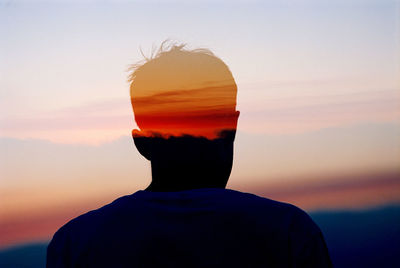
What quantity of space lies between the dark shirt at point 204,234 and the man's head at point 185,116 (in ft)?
0.31

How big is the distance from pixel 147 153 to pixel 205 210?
1.02 ft

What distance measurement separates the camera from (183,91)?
1375 mm

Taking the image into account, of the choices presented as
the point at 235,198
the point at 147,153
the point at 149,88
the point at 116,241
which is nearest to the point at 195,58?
the point at 149,88

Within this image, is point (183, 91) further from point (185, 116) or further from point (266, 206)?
point (266, 206)

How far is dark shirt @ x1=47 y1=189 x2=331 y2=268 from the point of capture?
3.50 ft

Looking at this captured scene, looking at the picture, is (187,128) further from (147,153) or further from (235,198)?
(235,198)

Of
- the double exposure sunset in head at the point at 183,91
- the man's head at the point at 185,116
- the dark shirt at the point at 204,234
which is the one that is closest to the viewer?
the dark shirt at the point at 204,234

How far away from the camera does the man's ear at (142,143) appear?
4.31 feet

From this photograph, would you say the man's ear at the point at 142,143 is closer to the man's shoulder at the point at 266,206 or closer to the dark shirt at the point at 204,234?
the dark shirt at the point at 204,234

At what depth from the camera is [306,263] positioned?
1.08 m

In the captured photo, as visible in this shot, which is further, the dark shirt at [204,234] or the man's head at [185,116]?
the man's head at [185,116]

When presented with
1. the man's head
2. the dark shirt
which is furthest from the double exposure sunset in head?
the dark shirt

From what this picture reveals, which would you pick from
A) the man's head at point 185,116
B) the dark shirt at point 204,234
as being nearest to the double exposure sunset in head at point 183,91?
the man's head at point 185,116

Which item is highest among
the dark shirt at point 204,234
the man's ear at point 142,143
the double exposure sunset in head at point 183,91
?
the double exposure sunset in head at point 183,91
